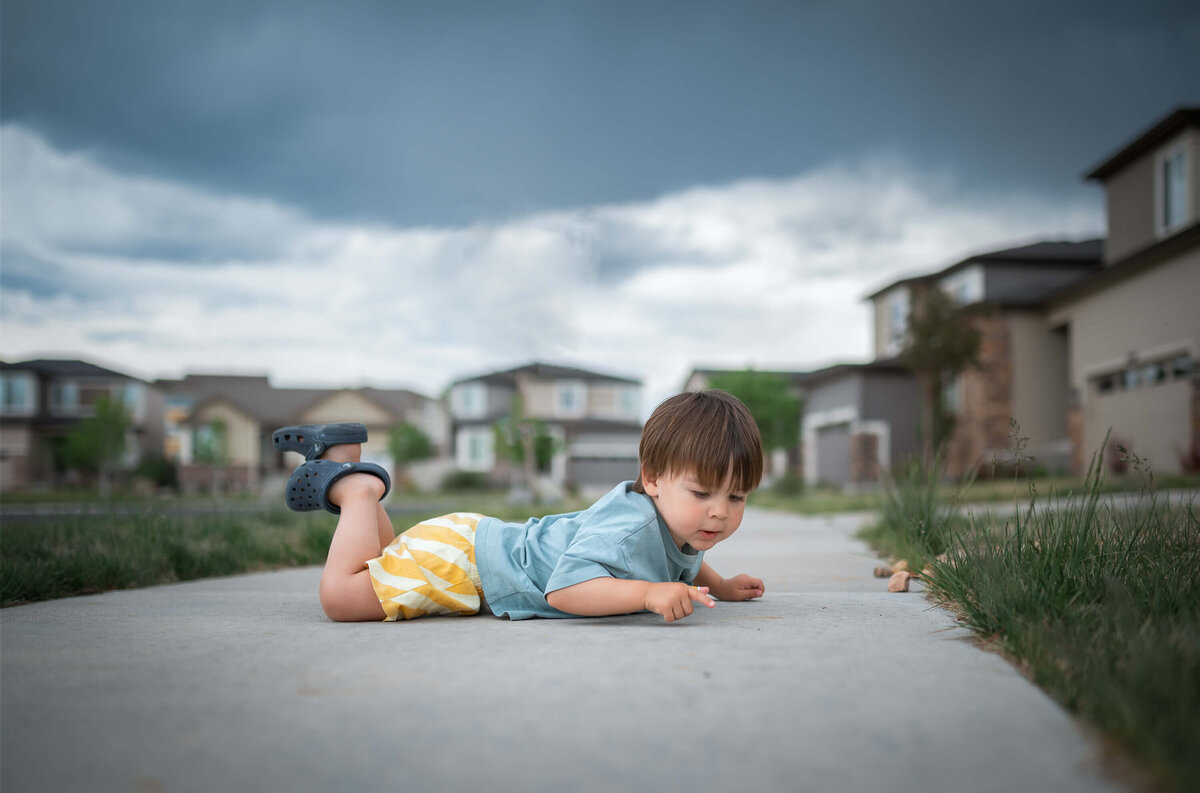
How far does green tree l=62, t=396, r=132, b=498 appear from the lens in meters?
31.3

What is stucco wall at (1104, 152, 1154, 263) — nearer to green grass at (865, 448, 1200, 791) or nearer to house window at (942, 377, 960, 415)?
house window at (942, 377, 960, 415)

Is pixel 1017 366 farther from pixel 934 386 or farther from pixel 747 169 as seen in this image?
pixel 747 169

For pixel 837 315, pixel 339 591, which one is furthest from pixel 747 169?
pixel 339 591

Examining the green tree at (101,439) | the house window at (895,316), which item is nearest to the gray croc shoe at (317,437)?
the house window at (895,316)

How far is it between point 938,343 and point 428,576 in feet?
54.8

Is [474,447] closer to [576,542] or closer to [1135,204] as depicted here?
[1135,204]

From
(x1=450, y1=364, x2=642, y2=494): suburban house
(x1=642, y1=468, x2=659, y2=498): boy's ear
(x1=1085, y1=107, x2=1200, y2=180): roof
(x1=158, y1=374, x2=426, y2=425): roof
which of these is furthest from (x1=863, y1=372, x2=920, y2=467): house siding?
(x1=158, y1=374, x2=426, y2=425): roof

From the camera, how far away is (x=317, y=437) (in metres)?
3.02

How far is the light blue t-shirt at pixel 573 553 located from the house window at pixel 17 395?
41.5m

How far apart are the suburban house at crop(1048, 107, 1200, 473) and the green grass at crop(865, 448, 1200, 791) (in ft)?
37.6

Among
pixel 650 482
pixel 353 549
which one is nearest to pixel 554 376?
pixel 353 549

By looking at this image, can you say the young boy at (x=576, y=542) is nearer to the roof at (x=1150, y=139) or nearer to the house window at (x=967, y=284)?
the roof at (x=1150, y=139)

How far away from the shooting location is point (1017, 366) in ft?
63.8

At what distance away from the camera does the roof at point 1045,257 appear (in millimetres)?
20500
